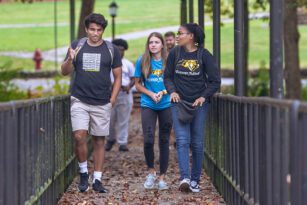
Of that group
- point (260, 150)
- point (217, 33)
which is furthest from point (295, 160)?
point (217, 33)

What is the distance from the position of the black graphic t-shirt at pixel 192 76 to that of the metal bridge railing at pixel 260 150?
220 millimetres

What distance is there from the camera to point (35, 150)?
10047 millimetres

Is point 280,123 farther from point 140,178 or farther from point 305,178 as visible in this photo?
A: point 140,178

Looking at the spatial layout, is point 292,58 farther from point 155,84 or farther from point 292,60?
point 155,84

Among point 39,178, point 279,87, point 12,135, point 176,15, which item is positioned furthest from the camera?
point 176,15

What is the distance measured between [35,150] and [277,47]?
2397mm

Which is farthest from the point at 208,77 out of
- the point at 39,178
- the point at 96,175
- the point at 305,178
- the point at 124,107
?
the point at 124,107

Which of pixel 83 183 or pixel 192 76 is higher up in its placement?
pixel 192 76

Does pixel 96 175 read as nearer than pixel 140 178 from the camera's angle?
Yes

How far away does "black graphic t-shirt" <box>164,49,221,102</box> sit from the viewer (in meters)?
12.4

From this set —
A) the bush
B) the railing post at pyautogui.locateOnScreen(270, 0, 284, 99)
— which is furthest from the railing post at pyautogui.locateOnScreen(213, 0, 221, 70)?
the bush

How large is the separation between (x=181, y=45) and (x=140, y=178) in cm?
292

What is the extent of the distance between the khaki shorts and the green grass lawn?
1931 inches

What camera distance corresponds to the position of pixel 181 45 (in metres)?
12.5
